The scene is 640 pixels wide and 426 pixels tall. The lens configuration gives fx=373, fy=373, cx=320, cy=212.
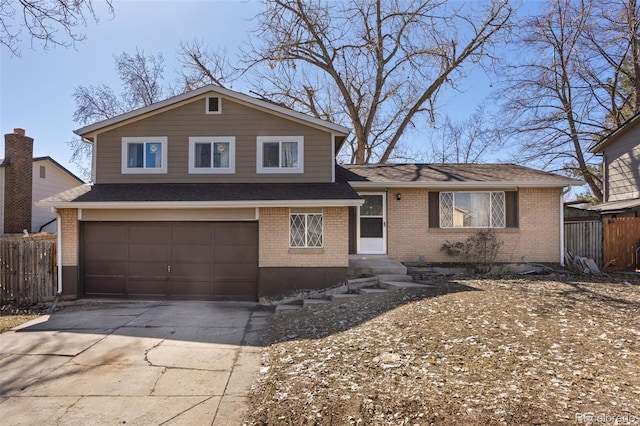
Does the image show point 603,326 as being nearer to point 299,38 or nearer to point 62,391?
point 62,391

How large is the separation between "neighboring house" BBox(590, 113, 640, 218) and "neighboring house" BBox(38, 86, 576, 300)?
209 inches

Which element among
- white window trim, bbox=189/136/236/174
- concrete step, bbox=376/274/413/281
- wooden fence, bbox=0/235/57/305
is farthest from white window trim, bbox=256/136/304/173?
wooden fence, bbox=0/235/57/305

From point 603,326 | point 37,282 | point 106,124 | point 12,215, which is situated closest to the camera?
point 603,326

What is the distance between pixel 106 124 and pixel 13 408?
8992 mm

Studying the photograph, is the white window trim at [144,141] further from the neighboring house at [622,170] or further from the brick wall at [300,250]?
the neighboring house at [622,170]

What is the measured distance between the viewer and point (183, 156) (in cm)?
1119

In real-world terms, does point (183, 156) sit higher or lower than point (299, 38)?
lower

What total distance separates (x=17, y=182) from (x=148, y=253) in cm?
1314

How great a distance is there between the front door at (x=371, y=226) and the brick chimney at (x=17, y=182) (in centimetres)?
1725

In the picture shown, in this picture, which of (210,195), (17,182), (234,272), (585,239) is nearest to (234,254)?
(234,272)

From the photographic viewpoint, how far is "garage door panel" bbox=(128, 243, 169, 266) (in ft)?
33.7

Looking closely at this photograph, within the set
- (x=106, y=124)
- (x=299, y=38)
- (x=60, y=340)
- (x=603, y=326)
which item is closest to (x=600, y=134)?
(x=299, y=38)

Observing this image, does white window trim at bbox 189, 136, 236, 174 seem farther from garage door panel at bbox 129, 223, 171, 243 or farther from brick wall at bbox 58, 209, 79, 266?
brick wall at bbox 58, 209, 79, 266

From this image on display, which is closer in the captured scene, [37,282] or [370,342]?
[370,342]
